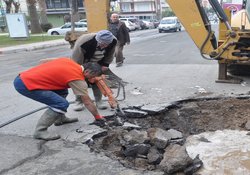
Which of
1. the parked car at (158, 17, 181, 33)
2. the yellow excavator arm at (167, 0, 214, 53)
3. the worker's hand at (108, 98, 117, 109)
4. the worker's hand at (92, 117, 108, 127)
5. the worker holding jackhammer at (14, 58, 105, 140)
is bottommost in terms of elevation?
the parked car at (158, 17, 181, 33)

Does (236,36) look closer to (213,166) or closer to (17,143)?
(213,166)

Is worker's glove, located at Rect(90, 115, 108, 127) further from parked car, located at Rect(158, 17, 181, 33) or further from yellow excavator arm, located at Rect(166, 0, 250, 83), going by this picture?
parked car, located at Rect(158, 17, 181, 33)

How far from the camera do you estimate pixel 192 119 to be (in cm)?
571

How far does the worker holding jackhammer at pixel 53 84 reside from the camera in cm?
491

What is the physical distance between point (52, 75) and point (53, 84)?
0.49ft

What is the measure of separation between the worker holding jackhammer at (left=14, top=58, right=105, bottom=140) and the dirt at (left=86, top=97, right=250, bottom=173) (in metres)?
0.60

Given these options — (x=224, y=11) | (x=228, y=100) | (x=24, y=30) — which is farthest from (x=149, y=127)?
(x=24, y=30)

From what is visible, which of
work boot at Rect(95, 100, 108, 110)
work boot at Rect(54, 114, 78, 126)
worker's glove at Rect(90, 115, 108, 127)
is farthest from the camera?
work boot at Rect(95, 100, 108, 110)

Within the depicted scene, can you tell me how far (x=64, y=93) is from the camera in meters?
5.39

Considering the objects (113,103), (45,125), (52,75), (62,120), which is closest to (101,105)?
(113,103)

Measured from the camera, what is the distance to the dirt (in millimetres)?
4855

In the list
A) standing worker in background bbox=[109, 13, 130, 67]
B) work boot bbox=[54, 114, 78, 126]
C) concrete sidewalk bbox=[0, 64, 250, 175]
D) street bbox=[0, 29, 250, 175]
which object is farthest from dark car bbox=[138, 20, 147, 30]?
work boot bbox=[54, 114, 78, 126]

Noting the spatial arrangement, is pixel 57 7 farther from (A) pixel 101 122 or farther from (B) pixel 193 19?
(A) pixel 101 122

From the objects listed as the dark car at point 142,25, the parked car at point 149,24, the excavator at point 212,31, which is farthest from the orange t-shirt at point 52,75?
the parked car at point 149,24
